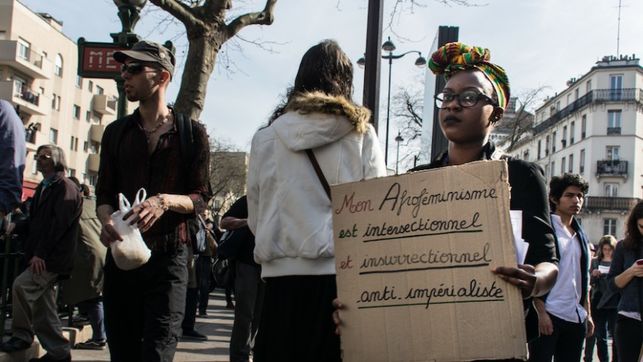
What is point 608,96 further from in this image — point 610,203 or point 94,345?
point 94,345

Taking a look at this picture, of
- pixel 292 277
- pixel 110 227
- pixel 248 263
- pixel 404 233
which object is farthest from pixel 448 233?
pixel 248 263

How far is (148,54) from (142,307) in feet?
4.61

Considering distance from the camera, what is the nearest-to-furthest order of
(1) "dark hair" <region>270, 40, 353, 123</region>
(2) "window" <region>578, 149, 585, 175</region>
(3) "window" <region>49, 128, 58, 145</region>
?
(1) "dark hair" <region>270, 40, 353, 123</region> < (3) "window" <region>49, 128, 58, 145</region> < (2) "window" <region>578, 149, 585, 175</region>

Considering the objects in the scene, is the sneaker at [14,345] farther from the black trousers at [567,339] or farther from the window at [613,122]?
the window at [613,122]

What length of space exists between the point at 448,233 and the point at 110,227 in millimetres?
1882

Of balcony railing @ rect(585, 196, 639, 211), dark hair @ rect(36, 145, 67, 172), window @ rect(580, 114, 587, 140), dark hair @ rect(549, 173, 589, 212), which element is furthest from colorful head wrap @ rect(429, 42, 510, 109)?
window @ rect(580, 114, 587, 140)

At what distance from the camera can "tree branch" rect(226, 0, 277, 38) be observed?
38.4 feet

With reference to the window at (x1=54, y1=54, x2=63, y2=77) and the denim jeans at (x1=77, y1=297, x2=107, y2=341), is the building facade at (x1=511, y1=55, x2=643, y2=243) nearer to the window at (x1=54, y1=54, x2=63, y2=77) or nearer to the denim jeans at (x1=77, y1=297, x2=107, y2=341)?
the window at (x1=54, y1=54, x2=63, y2=77)

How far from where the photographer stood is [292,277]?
293 cm

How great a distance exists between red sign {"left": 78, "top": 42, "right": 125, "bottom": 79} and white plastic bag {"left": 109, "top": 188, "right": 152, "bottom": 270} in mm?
4451

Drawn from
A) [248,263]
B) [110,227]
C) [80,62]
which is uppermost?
[80,62]

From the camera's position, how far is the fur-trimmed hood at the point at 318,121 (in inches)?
116

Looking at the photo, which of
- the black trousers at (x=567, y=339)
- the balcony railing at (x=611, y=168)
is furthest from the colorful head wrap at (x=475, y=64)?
the balcony railing at (x=611, y=168)

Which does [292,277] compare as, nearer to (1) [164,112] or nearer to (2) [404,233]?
(2) [404,233]
